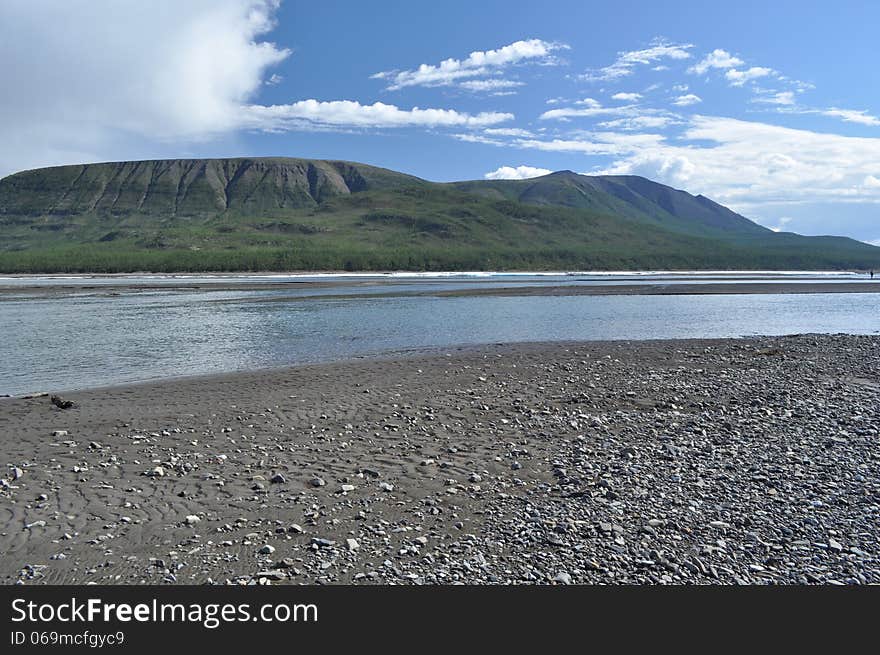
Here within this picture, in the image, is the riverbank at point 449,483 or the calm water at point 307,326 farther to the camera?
the calm water at point 307,326

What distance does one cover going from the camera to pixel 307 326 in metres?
37.2

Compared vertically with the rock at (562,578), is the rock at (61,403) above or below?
below

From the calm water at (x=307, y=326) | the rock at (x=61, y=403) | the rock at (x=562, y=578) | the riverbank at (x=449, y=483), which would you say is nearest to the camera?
the rock at (x=562, y=578)

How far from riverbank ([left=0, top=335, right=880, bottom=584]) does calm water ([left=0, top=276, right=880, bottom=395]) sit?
23.1 ft

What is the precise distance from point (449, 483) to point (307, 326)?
1127 inches

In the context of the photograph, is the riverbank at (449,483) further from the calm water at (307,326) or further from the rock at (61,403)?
the calm water at (307,326)

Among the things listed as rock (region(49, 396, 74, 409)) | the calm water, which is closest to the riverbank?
rock (region(49, 396, 74, 409))

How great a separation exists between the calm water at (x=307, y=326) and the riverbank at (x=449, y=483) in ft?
23.1

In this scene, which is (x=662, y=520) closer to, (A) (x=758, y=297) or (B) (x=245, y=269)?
(A) (x=758, y=297)

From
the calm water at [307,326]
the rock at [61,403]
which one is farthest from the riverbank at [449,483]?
the calm water at [307,326]

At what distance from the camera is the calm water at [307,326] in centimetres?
2408

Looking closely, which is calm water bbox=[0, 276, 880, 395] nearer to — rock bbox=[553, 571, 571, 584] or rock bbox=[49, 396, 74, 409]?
rock bbox=[49, 396, 74, 409]

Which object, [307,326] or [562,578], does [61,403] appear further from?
[307,326]

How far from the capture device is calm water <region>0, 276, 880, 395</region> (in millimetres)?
24078
